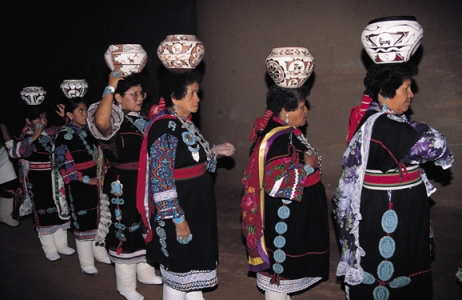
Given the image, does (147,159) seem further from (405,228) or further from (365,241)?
(405,228)

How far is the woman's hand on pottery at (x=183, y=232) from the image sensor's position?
298 cm

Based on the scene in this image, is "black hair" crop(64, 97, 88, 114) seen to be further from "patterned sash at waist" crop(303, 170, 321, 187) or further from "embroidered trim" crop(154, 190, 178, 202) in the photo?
"patterned sash at waist" crop(303, 170, 321, 187)

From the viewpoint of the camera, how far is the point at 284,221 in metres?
3.15

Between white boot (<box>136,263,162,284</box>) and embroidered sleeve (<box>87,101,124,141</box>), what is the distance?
1.51 m

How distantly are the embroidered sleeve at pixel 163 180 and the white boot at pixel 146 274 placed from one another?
140cm

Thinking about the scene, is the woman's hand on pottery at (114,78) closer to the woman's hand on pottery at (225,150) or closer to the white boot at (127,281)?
the woman's hand on pottery at (225,150)

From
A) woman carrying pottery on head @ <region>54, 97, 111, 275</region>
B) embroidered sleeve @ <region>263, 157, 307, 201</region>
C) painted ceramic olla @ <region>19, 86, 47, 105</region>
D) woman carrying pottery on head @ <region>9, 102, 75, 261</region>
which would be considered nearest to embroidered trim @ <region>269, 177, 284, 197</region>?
embroidered sleeve @ <region>263, 157, 307, 201</region>

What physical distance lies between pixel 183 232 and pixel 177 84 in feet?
3.55

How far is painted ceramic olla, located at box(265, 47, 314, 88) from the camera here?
304 cm

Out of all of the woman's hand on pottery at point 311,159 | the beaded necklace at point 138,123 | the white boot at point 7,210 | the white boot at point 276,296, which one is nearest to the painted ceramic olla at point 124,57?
the beaded necklace at point 138,123

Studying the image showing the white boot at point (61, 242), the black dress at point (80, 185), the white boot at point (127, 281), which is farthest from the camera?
the white boot at point (61, 242)

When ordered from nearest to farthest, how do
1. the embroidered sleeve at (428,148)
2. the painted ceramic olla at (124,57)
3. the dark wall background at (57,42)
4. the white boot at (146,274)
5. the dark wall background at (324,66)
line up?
1. the embroidered sleeve at (428,148)
2. the painted ceramic olla at (124,57)
3. the white boot at (146,274)
4. the dark wall background at (324,66)
5. the dark wall background at (57,42)

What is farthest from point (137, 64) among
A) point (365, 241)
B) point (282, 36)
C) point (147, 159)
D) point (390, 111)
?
point (282, 36)

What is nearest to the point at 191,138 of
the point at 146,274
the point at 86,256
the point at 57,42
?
the point at 146,274
